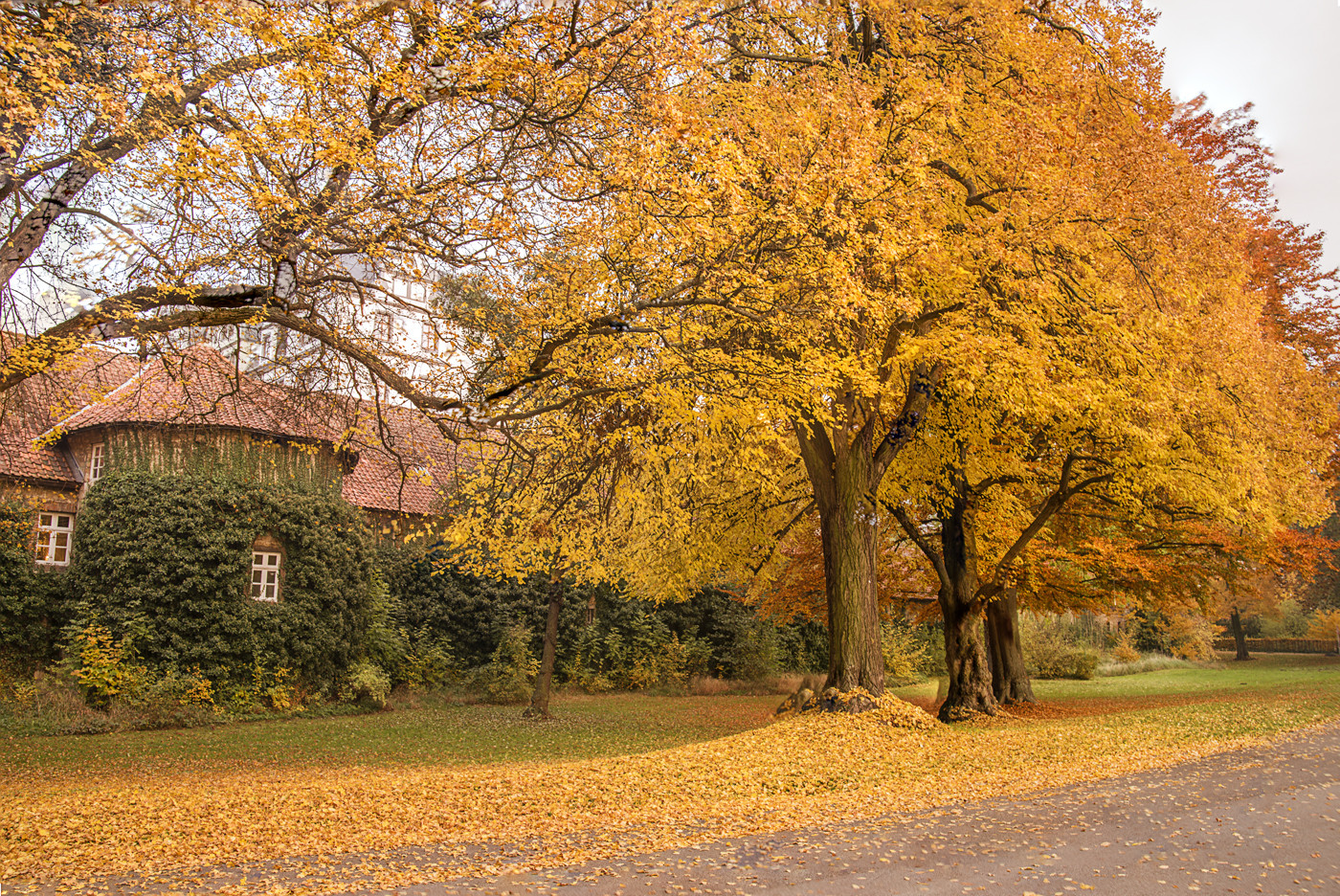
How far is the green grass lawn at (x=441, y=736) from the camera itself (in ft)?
41.3

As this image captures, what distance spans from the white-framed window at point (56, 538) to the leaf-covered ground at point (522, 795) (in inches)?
261

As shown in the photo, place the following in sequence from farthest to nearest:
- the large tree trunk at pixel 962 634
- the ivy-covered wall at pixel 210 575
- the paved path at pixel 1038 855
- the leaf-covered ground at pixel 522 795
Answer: the ivy-covered wall at pixel 210 575 < the large tree trunk at pixel 962 634 < the leaf-covered ground at pixel 522 795 < the paved path at pixel 1038 855

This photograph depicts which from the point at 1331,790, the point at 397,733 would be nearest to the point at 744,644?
the point at 397,733

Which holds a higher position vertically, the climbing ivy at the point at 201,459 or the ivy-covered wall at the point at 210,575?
the climbing ivy at the point at 201,459

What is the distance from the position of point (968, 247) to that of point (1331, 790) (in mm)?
7400

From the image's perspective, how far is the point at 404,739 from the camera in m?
15.1

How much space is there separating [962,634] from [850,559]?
477 cm

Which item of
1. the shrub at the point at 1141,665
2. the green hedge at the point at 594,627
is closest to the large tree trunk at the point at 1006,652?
the green hedge at the point at 594,627

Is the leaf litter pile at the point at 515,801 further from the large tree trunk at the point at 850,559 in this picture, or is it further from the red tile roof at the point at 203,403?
the red tile roof at the point at 203,403

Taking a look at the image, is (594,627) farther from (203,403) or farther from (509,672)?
(203,403)

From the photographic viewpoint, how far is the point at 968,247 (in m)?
11.7

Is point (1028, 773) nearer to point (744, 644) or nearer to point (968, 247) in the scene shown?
point (968, 247)

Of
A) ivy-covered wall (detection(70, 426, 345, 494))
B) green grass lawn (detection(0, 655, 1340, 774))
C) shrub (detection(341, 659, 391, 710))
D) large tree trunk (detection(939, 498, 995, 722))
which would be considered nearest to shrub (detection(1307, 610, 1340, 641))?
green grass lawn (detection(0, 655, 1340, 774))

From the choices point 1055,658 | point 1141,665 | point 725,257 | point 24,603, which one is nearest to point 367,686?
point 24,603
